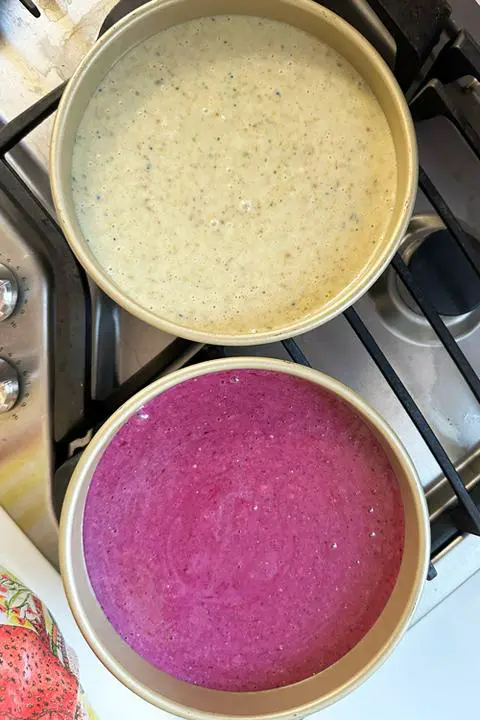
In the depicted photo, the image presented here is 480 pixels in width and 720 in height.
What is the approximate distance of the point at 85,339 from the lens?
2.72 feet

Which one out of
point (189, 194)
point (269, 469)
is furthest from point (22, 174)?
point (269, 469)

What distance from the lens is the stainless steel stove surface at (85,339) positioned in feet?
2.74

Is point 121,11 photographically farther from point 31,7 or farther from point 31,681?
point 31,681

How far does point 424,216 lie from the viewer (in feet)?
2.74

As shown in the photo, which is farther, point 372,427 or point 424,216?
point 424,216

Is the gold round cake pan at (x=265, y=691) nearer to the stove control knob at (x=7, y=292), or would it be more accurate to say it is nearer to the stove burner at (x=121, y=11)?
the stove control knob at (x=7, y=292)

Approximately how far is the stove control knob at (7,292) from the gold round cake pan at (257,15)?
0.65ft

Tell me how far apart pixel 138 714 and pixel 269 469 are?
0.39m

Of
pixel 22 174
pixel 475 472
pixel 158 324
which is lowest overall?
pixel 475 472

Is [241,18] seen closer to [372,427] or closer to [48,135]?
[48,135]

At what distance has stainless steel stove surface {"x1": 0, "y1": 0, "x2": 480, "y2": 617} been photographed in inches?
32.9

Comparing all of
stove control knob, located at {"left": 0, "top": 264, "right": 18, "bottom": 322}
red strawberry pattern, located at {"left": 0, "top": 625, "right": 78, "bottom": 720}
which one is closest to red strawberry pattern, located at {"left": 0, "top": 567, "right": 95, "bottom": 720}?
red strawberry pattern, located at {"left": 0, "top": 625, "right": 78, "bottom": 720}

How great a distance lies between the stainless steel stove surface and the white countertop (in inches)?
0.9

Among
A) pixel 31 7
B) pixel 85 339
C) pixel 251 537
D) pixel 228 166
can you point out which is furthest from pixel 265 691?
pixel 31 7
